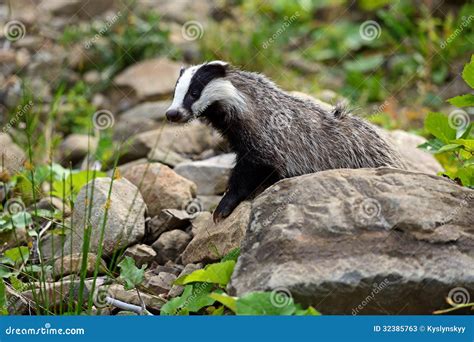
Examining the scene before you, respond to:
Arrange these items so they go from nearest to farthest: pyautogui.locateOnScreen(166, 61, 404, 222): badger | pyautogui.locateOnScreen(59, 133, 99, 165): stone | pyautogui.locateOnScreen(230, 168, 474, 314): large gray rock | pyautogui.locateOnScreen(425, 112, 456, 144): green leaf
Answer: pyautogui.locateOnScreen(230, 168, 474, 314): large gray rock
pyautogui.locateOnScreen(425, 112, 456, 144): green leaf
pyautogui.locateOnScreen(166, 61, 404, 222): badger
pyautogui.locateOnScreen(59, 133, 99, 165): stone

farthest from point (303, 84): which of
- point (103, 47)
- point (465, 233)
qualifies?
point (465, 233)

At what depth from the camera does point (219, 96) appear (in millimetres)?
5836

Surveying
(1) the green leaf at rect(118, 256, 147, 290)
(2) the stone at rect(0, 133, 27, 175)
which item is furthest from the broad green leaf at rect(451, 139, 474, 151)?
(2) the stone at rect(0, 133, 27, 175)

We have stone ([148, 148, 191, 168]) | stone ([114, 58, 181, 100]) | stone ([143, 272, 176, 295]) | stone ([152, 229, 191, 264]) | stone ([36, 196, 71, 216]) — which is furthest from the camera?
stone ([114, 58, 181, 100])

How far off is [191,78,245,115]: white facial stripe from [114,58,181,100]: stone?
471 centimetres

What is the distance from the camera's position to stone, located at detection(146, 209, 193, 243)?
20.2 ft

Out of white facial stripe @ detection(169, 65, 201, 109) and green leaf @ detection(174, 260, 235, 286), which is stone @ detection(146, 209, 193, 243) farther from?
green leaf @ detection(174, 260, 235, 286)

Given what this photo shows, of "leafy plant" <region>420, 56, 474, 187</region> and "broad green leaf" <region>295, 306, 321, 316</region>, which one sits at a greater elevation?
"leafy plant" <region>420, 56, 474, 187</region>

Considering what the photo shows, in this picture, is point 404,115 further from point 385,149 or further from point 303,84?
point 385,149

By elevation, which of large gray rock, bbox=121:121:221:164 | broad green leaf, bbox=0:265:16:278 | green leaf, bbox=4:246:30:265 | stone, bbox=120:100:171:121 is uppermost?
stone, bbox=120:100:171:121

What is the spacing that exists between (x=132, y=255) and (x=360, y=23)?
817 cm

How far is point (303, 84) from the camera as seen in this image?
11289mm

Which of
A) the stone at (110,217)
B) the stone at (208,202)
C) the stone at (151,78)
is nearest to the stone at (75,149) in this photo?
the stone at (151,78)

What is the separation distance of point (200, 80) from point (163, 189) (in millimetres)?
1136
